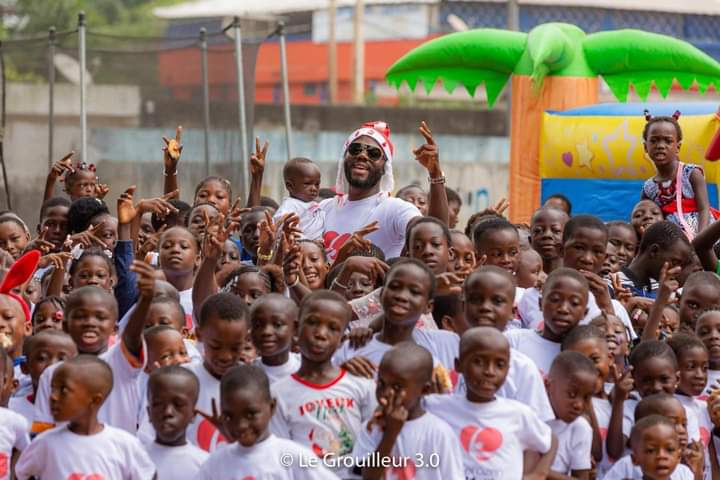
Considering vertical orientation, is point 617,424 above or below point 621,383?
below

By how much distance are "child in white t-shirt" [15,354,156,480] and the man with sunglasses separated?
7.70 ft

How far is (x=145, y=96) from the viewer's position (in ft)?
40.6

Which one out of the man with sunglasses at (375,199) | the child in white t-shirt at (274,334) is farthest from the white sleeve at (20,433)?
the man with sunglasses at (375,199)

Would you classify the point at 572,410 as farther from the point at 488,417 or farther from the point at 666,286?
the point at 666,286

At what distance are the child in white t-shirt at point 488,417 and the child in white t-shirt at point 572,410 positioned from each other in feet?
0.82

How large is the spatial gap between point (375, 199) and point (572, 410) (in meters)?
2.03

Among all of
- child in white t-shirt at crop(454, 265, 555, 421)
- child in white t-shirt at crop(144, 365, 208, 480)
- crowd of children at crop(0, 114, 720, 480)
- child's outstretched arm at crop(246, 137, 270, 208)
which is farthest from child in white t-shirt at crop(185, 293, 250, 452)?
child's outstretched arm at crop(246, 137, 270, 208)

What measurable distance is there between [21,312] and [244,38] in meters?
6.12

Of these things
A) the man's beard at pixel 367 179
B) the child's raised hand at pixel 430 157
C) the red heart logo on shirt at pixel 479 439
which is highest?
the child's raised hand at pixel 430 157

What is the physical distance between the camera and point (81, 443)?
495 cm

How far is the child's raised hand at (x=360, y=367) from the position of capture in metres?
5.23

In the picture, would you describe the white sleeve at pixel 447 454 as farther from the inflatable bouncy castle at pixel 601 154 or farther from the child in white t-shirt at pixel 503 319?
the inflatable bouncy castle at pixel 601 154

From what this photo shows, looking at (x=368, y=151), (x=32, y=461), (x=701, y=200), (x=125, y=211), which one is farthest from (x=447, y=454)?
(x=701, y=200)

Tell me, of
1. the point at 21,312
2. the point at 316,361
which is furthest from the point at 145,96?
the point at 316,361
